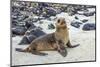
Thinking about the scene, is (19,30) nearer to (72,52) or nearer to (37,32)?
(37,32)

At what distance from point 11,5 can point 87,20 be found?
98 cm

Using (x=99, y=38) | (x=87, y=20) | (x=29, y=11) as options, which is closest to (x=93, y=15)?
(x=87, y=20)

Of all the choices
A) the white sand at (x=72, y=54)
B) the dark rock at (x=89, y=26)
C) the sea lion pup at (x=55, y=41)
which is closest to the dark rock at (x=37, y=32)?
the sea lion pup at (x=55, y=41)

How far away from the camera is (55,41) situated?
2260 millimetres

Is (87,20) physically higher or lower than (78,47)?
higher

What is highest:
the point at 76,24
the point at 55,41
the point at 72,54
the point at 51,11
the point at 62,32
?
the point at 51,11

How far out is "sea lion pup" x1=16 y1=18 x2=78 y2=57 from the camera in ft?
7.15

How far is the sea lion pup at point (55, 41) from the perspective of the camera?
2178 millimetres

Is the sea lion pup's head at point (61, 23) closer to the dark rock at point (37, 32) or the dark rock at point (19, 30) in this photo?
the dark rock at point (37, 32)

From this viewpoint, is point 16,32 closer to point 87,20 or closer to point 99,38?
point 87,20

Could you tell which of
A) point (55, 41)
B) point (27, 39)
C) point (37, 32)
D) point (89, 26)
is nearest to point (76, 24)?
point (89, 26)

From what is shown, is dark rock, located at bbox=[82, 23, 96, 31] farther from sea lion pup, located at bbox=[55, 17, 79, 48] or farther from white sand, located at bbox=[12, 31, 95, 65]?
sea lion pup, located at bbox=[55, 17, 79, 48]

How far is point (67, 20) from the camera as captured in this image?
2.31m

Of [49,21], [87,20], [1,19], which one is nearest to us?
[1,19]
